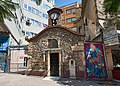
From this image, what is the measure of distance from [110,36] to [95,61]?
3064mm

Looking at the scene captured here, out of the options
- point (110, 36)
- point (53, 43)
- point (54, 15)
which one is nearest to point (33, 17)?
point (54, 15)

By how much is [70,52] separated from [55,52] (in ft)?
5.83

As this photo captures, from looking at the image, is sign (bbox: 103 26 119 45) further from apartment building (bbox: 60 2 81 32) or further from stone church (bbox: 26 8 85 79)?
apartment building (bbox: 60 2 81 32)

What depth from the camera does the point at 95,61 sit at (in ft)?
39.3

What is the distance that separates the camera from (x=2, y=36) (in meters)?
18.2

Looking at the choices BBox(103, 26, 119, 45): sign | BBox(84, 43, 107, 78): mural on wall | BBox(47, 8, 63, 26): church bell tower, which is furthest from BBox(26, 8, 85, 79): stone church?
BBox(103, 26, 119, 45): sign

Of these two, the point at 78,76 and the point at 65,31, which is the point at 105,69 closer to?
the point at 78,76

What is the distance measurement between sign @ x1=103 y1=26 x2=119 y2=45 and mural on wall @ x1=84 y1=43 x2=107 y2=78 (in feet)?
4.10

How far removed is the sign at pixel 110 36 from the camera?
9.97 meters

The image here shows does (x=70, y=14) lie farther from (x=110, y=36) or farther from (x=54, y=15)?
(x=110, y=36)

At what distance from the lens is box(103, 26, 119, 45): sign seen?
997cm

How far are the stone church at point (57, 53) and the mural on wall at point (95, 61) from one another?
53 cm

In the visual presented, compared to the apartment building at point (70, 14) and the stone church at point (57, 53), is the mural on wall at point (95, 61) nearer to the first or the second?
the stone church at point (57, 53)

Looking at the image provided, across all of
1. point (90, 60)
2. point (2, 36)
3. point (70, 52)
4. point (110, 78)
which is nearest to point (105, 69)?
point (110, 78)
